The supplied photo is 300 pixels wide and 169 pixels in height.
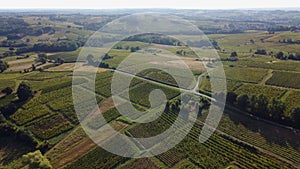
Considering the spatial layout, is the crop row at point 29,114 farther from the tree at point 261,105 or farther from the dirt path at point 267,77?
the dirt path at point 267,77

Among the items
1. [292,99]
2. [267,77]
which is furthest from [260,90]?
[267,77]

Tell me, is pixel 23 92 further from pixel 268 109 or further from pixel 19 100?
pixel 268 109

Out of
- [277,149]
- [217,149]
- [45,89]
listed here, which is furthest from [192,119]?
[45,89]

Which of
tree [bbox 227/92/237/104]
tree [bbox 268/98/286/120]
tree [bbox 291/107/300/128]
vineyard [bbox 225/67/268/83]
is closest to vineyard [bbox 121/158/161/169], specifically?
tree [bbox 268/98/286/120]

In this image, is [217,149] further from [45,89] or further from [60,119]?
[45,89]

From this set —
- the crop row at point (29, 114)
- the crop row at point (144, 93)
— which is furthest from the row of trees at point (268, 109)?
the crop row at point (29, 114)

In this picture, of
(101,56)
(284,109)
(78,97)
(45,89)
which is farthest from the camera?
→ (101,56)
